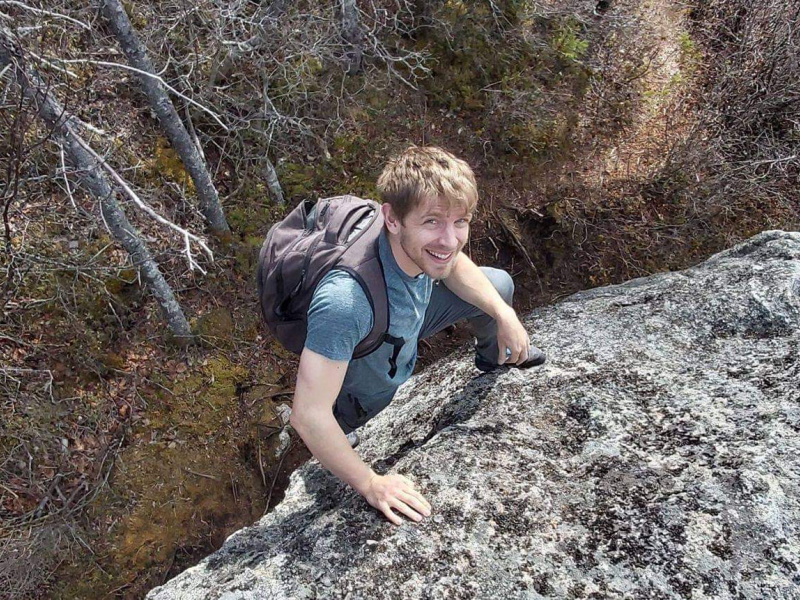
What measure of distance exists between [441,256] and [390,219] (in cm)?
31

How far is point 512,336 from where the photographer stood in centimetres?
323

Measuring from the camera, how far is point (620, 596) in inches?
84.2

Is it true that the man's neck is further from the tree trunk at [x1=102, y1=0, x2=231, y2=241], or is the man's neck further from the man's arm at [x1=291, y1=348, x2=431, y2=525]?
the tree trunk at [x1=102, y1=0, x2=231, y2=241]

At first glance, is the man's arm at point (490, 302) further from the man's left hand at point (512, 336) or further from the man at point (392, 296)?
the man at point (392, 296)

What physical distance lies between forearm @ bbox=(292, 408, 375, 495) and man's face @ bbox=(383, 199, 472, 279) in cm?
87

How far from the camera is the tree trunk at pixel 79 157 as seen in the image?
3281 mm

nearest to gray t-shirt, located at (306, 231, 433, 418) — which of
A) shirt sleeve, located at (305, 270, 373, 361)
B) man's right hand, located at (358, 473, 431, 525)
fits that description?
shirt sleeve, located at (305, 270, 373, 361)

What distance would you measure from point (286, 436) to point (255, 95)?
12.9ft

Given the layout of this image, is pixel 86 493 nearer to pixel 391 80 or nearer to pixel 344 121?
pixel 344 121

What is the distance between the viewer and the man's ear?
2631 mm

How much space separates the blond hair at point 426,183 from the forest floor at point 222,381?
359 centimetres

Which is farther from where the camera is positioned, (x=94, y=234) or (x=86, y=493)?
(x=94, y=234)

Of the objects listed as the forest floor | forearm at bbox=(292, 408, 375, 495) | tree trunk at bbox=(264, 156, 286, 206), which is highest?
tree trunk at bbox=(264, 156, 286, 206)

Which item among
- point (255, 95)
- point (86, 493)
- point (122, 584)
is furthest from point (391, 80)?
point (122, 584)
